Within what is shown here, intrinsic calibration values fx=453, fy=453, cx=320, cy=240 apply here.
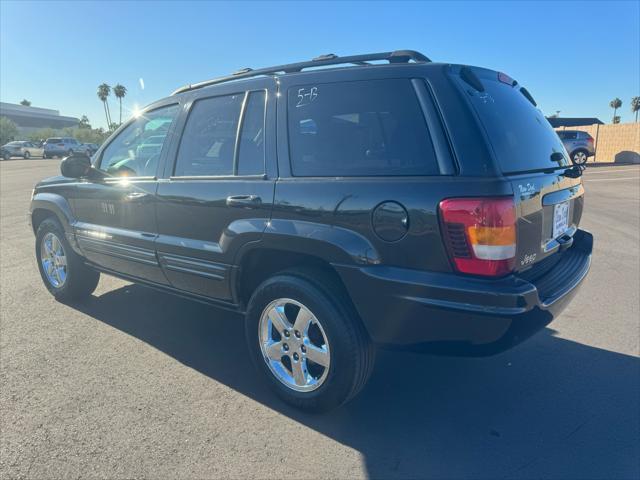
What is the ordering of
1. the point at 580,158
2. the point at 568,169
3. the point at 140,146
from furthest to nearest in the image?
1. the point at 580,158
2. the point at 140,146
3. the point at 568,169

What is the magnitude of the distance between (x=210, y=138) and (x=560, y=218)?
2364mm

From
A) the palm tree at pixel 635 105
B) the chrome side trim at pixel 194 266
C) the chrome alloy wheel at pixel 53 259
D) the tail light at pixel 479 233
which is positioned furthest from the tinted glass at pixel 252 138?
the palm tree at pixel 635 105

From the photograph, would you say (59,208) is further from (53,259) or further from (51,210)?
(53,259)

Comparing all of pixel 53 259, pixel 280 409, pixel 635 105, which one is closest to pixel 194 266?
pixel 280 409

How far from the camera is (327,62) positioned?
2799mm

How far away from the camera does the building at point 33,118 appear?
8469 cm

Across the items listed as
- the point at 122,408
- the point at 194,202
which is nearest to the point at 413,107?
the point at 194,202

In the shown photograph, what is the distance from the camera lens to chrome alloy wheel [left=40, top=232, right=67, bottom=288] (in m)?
4.56

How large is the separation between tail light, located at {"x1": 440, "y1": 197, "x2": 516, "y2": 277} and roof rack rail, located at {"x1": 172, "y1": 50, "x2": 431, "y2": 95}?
95 centimetres

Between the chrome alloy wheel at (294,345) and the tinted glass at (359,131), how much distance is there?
33.0 inches

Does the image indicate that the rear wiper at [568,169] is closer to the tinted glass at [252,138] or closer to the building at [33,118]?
the tinted glass at [252,138]

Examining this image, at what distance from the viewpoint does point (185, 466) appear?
231cm

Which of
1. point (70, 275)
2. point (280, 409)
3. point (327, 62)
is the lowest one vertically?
point (280, 409)

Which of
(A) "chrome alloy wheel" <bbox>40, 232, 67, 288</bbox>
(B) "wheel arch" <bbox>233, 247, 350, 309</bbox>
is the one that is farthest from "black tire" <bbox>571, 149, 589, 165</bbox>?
(A) "chrome alloy wheel" <bbox>40, 232, 67, 288</bbox>
